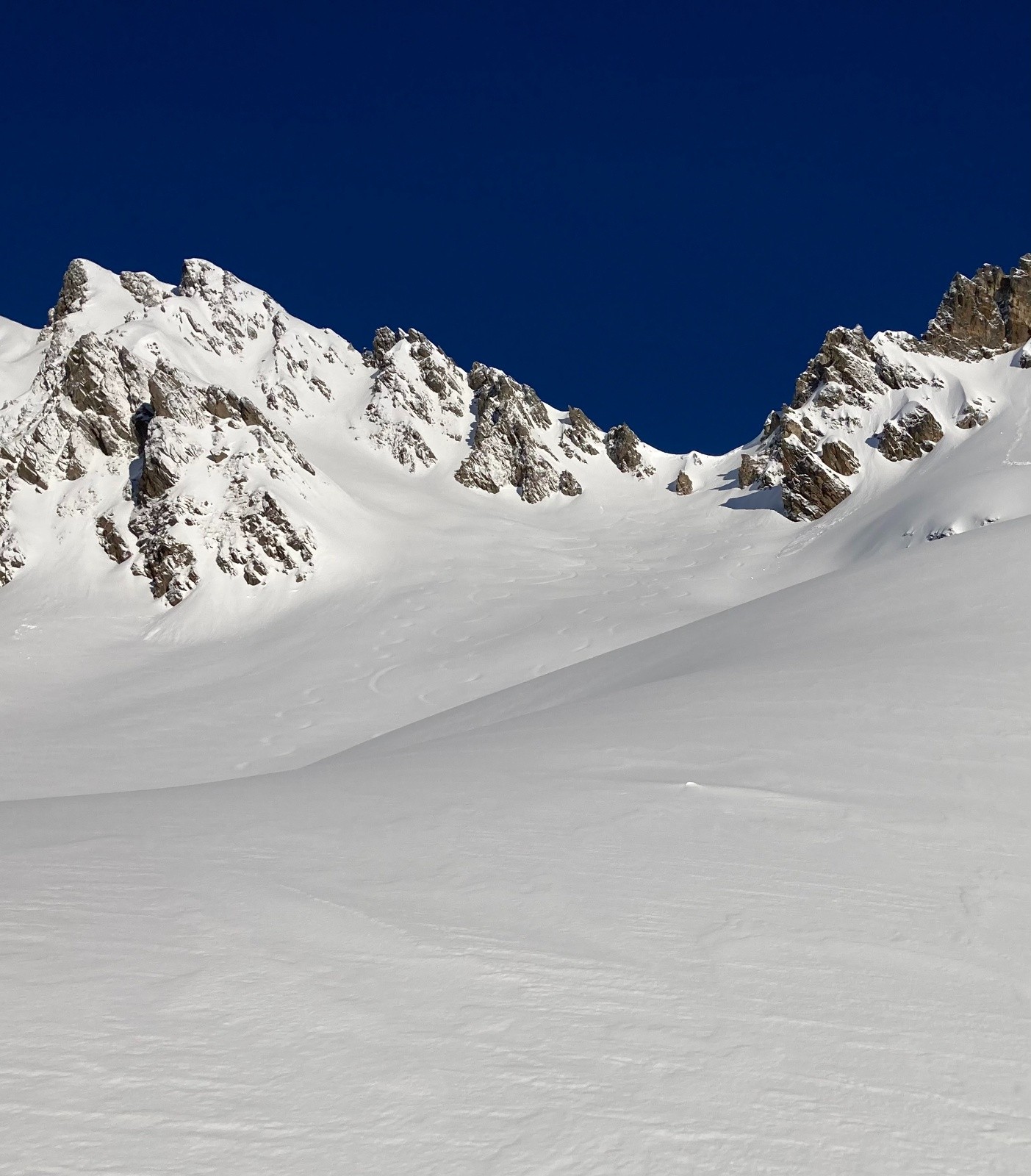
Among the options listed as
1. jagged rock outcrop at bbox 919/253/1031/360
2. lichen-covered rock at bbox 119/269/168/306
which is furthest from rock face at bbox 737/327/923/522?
lichen-covered rock at bbox 119/269/168/306

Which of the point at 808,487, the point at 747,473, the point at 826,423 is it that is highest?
the point at 826,423

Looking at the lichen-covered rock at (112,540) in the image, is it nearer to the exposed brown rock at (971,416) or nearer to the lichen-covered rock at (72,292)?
the lichen-covered rock at (72,292)

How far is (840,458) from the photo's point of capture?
222 feet

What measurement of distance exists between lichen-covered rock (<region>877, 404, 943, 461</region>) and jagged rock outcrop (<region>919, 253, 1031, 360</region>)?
11.9 metres

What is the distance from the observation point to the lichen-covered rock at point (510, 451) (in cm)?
8038

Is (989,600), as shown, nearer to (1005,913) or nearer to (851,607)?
(851,607)

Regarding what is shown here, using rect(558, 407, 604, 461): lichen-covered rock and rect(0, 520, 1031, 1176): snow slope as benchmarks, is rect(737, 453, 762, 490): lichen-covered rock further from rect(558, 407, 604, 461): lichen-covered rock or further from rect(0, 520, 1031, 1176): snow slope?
rect(0, 520, 1031, 1176): snow slope

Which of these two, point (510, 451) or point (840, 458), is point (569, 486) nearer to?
point (510, 451)

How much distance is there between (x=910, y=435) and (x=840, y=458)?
15.7 ft

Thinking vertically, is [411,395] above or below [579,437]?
above

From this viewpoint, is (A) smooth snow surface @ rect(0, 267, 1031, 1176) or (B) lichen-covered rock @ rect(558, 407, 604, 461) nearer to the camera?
(A) smooth snow surface @ rect(0, 267, 1031, 1176)

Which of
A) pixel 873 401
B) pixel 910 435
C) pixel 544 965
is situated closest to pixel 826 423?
pixel 873 401

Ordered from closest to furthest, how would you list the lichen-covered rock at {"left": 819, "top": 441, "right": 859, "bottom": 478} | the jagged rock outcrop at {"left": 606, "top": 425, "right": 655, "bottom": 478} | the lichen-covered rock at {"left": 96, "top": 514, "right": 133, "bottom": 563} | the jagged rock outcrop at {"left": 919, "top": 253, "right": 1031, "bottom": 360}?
the lichen-covered rock at {"left": 96, "top": 514, "right": 133, "bottom": 563} → the lichen-covered rock at {"left": 819, "top": 441, "right": 859, "bottom": 478} → the jagged rock outcrop at {"left": 919, "top": 253, "right": 1031, "bottom": 360} → the jagged rock outcrop at {"left": 606, "top": 425, "right": 655, "bottom": 478}

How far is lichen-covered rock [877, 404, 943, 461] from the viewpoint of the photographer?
66250mm
